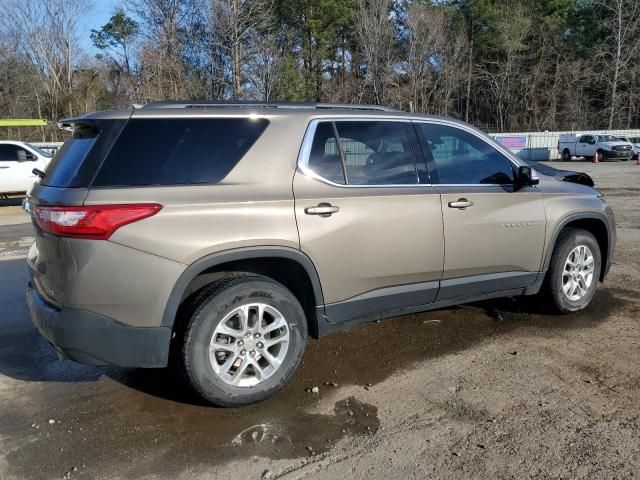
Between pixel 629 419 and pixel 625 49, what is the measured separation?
6059 centimetres

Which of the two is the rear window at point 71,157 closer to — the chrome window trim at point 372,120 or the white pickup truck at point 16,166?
the chrome window trim at point 372,120

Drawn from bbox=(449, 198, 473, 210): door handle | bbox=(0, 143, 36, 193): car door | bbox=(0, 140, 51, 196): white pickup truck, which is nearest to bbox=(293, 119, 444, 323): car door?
bbox=(449, 198, 473, 210): door handle

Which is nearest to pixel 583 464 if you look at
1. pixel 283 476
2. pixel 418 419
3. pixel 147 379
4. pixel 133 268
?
pixel 418 419

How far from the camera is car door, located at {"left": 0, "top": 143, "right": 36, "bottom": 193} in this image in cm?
1485

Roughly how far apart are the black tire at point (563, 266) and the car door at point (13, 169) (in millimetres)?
14116

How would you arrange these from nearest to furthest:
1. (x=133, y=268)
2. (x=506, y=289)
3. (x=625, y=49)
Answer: (x=133, y=268) < (x=506, y=289) < (x=625, y=49)

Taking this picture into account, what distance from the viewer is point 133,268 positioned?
3068mm

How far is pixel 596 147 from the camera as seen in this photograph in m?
33.6

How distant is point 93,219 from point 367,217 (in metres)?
1.74

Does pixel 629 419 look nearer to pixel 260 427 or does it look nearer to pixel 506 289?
pixel 506 289

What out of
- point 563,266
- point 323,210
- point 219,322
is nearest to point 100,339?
point 219,322

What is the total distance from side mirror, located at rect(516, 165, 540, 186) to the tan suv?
1 cm

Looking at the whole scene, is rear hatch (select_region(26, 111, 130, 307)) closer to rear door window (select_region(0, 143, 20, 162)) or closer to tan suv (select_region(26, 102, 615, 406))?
tan suv (select_region(26, 102, 615, 406))

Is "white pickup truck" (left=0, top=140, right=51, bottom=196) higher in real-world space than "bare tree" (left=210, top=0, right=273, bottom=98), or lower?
lower
